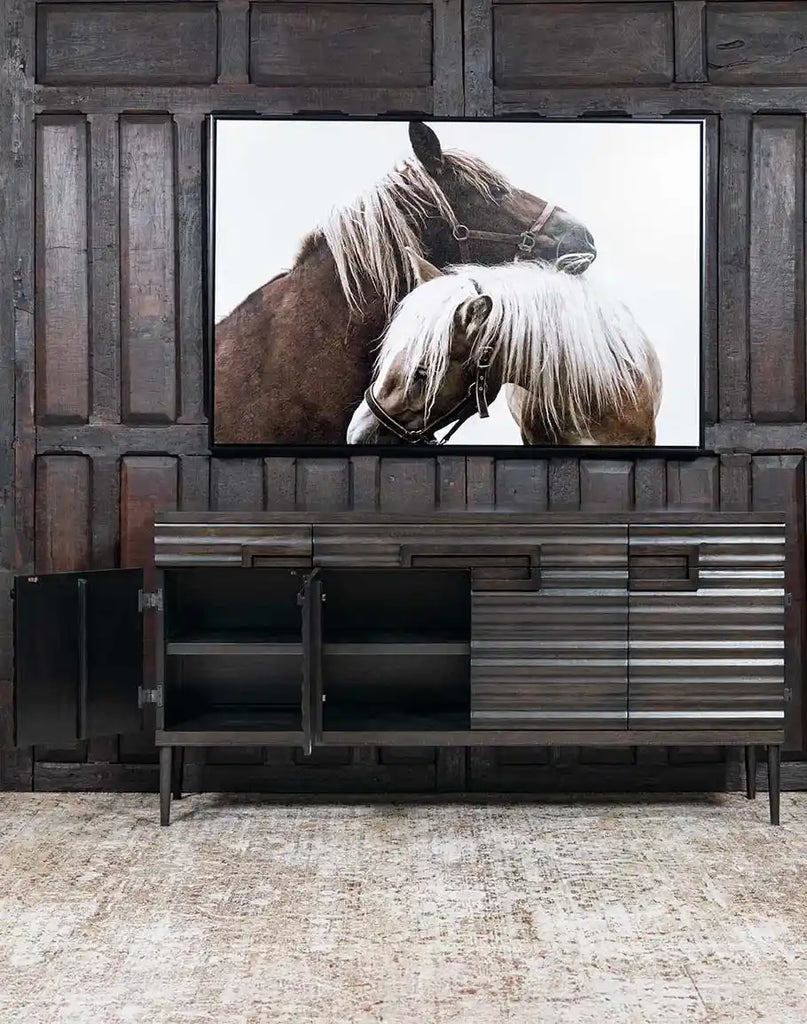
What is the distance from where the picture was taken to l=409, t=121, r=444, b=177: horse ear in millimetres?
3254

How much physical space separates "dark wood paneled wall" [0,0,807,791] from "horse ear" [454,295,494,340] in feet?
1.43

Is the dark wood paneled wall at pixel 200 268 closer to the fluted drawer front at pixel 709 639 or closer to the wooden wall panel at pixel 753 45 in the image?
the wooden wall panel at pixel 753 45

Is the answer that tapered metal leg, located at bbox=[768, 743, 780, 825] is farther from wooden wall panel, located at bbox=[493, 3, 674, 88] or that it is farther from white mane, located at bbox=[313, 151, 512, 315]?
wooden wall panel, located at bbox=[493, 3, 674, 88]

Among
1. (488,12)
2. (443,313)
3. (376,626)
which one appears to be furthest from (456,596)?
(488,12)

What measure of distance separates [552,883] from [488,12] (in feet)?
9.03

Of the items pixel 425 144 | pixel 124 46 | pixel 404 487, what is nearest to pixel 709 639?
pixel 404 487

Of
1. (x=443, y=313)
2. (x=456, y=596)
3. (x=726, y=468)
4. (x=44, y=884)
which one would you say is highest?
(x=443, y=313)

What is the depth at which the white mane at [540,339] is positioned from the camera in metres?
3.26

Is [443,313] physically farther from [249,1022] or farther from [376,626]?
[249,1022]

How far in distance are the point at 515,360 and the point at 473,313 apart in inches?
8.4

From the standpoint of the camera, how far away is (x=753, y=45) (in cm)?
328

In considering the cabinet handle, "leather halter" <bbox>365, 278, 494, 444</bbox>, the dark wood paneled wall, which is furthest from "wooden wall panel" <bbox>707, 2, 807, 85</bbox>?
the cabinet handle

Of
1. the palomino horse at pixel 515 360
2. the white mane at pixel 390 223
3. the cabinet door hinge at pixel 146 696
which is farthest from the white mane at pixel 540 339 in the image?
the cabinet door hinge at pixel 146 696

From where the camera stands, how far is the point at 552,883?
2477 millimetres
